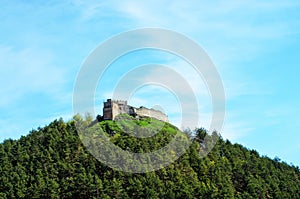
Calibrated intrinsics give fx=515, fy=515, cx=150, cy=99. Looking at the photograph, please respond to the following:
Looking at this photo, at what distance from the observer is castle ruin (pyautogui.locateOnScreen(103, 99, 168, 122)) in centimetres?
8419

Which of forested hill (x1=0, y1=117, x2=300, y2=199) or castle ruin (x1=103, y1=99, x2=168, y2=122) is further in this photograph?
castle ruin (x1=103, y1=99, x2=168, y2=122)

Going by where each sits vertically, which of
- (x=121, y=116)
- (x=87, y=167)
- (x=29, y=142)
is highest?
(x=121, y=116)

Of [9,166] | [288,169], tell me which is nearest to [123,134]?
[9,166]

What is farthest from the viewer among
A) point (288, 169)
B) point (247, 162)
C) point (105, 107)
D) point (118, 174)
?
point (288, 169)

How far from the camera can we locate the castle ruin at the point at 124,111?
84.2m

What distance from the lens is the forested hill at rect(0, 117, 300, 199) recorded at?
201 ft

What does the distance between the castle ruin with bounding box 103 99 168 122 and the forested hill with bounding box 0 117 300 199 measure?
1898 mm

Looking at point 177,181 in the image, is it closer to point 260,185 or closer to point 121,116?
point 260,185

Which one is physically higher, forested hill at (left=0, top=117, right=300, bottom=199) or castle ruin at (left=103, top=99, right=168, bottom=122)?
castle ruin at (left=103, top=99, right=168, bottom=122)

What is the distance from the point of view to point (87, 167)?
2630 inches

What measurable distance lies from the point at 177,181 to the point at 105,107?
2471 cm

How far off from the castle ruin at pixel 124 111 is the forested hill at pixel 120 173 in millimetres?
1898

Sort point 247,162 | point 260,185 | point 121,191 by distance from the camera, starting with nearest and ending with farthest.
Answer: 1. point 121,191
2. point 260,185
3. point 247,162

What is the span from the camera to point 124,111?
3433 inches
